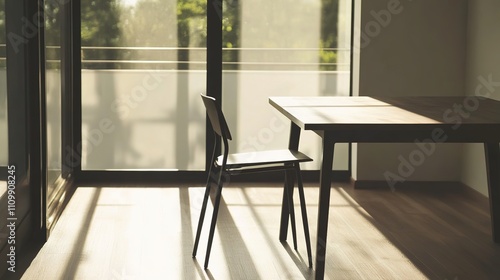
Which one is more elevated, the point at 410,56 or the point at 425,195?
the point at 410,56

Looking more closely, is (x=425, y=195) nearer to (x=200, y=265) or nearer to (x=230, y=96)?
(x=230, y=96)

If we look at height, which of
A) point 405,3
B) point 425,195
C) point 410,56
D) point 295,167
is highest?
point 405,3

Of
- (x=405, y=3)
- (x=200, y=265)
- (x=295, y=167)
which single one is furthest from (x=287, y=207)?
(x=405, y=3)

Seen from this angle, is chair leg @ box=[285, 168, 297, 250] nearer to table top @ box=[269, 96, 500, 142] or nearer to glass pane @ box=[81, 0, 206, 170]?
table top @ box=[269, 96, 500, 142]

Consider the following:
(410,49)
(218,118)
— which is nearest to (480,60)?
(410,49)

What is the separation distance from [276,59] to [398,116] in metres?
2.47

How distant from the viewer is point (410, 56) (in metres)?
5.95

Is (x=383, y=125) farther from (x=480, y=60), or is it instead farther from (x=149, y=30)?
(x=149, y=30)

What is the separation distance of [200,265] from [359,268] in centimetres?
75

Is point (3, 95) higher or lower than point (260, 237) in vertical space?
higher

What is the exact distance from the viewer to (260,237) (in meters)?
4.56

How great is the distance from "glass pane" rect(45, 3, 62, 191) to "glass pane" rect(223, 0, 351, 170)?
1.25 meters

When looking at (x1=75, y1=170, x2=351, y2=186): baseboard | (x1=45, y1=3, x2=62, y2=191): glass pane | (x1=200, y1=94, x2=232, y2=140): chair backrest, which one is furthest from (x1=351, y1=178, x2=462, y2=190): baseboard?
(x1=200, y1=94, x2=232, y2=140): chair backrest

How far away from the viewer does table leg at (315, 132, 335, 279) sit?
138 inches
